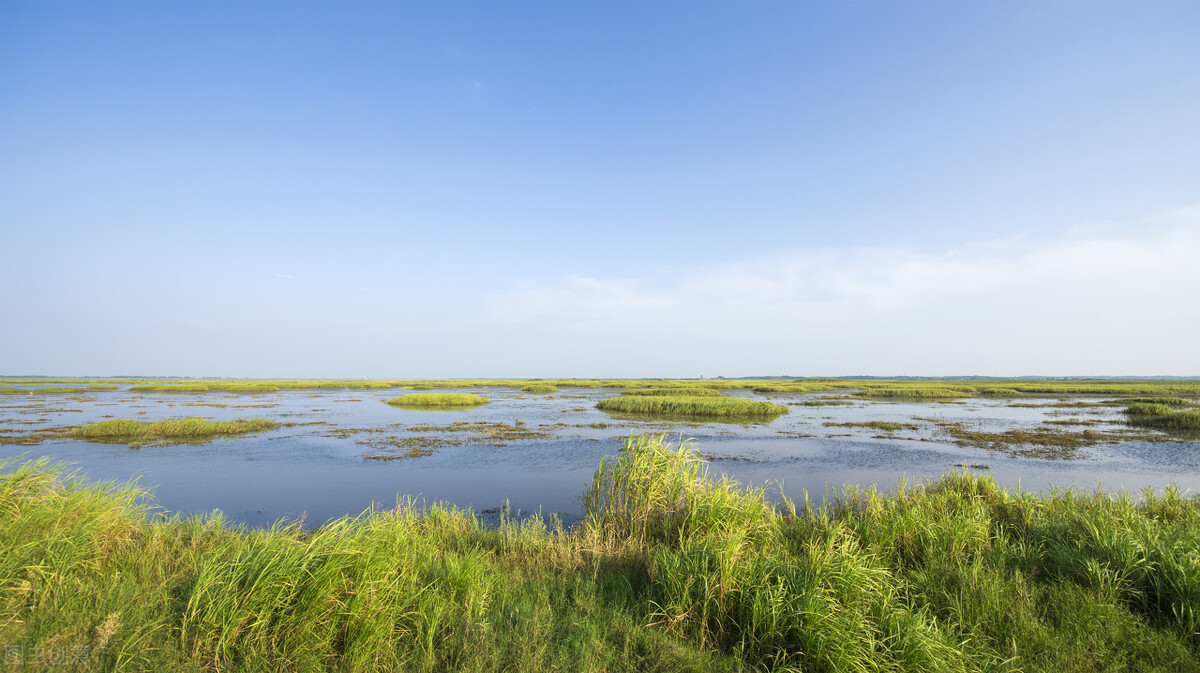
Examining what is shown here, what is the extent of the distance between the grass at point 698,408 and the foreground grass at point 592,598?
94.1 feet

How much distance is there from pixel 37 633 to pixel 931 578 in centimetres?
934

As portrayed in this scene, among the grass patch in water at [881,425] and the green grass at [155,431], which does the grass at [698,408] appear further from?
the green grass at [155,431]

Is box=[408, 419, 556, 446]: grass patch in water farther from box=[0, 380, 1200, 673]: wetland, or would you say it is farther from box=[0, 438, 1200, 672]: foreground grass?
box=[0, 438, 1200, 672]: foreground grass

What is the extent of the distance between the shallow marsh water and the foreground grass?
159 inches

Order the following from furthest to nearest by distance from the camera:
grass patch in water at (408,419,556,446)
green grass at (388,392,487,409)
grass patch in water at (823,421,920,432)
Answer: green grass at (388,392,487,409) → grass patch in water at (823,421,920,432) → grass patch in water at (408,419,556,446)

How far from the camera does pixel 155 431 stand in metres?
24.3

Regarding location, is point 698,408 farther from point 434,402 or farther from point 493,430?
point 434,402

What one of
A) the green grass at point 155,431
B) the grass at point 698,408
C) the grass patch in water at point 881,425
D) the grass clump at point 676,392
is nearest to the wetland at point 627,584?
A: the green grass at point 155,431

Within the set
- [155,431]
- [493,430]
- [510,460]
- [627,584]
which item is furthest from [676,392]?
[627,584]

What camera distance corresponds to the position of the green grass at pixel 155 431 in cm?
2308

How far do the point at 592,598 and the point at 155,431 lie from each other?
29.4 metres

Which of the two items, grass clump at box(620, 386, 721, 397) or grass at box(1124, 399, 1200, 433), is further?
grass clump at box(620, 386, 721, 397)

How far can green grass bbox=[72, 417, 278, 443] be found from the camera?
2308 centimetres

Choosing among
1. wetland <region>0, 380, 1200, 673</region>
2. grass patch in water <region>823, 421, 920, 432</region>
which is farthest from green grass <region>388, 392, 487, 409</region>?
wetland <region>0, 380, 1200, 673</region>
